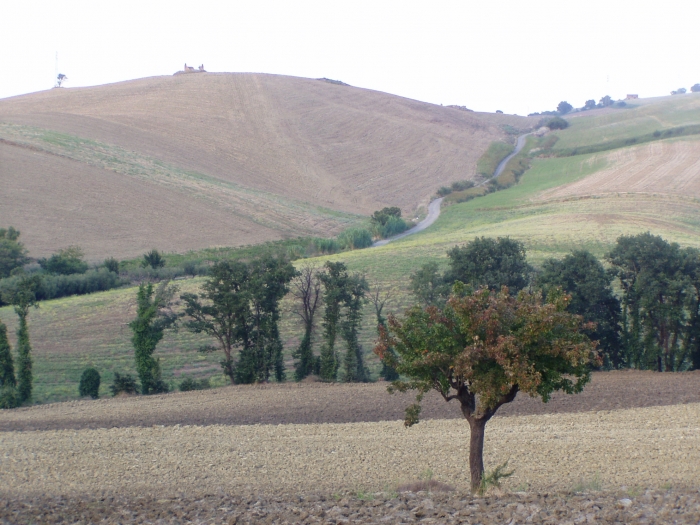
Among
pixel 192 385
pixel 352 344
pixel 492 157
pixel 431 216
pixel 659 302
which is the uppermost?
pixel 492 157

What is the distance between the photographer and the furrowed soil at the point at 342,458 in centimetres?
899

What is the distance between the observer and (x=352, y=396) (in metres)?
20.9

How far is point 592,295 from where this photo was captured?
79.2ft

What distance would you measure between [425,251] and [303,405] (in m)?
28.1

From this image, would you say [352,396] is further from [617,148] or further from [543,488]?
[617,148]

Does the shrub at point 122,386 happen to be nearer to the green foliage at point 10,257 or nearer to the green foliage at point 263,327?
the green foliage at point 263,327

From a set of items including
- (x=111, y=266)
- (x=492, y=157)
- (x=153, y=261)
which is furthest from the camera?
(x=492, y=157)

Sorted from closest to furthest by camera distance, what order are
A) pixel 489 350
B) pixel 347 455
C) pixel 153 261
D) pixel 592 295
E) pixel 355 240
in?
pixel 489 350, pixel 347 455, pixel 592 295, pixel 153 261, pixel 355 240

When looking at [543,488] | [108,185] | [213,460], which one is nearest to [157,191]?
[108,185]

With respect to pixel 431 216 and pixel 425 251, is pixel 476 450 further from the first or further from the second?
pixel 431 216

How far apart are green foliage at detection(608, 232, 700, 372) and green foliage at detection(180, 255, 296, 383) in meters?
12.9

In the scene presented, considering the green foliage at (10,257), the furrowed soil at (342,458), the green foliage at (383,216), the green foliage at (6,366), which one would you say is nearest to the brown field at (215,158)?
the green foliage at (383,216)

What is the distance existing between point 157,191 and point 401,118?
69.8m

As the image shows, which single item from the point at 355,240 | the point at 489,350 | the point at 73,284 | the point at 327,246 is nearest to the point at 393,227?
the point at 355,240
